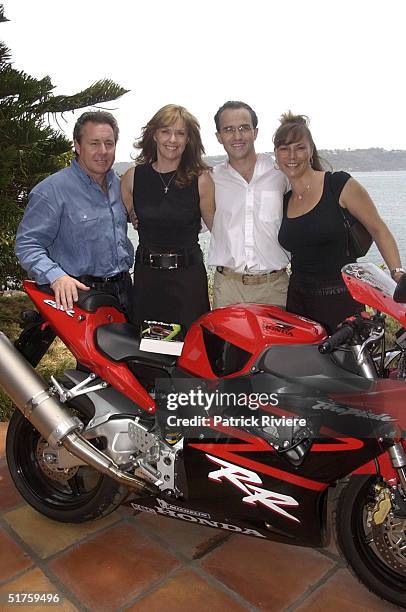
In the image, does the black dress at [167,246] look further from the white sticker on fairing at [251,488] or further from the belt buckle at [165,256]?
the white sticker on fairing at [251,488]

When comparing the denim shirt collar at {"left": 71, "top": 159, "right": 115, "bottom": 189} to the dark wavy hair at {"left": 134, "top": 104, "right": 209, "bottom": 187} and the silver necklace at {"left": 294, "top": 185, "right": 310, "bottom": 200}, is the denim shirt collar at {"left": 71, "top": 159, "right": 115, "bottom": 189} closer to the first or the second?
the dark wavy hair at {"left": 134, "top": 104, "right": 209, "bottom": 187}

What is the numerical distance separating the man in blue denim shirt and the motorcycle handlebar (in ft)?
5.02

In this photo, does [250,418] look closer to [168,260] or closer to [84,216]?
[168,260]

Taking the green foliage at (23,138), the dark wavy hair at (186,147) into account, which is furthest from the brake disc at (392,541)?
the green foliage at (23,138)

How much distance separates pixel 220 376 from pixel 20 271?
3.70m

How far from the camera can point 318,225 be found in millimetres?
2756

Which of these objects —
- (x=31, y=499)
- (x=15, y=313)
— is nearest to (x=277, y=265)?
(x=31, y=499)

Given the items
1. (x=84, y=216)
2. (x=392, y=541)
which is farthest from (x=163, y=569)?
(x=84, y=216)

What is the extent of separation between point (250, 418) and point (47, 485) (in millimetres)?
1342

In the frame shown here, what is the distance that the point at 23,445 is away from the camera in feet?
9.25

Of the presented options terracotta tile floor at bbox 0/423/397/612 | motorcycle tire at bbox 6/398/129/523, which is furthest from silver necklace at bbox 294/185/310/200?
terracotta tile floor at bbox 0/423/397/612

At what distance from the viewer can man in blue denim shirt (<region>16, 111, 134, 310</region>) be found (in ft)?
9.15

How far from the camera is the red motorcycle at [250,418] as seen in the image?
1.92 metres

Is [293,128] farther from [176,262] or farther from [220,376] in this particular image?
[220,376]
